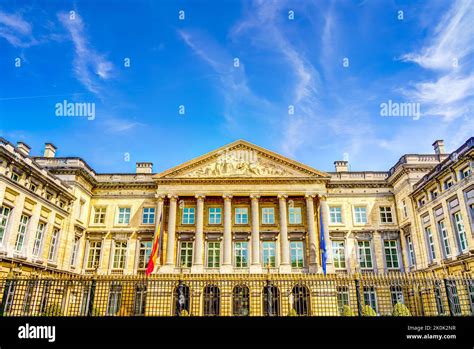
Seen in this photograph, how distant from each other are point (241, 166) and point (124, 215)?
12.5m

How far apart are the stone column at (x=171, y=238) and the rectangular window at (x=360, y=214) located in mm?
17349

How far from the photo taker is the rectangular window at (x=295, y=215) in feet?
104

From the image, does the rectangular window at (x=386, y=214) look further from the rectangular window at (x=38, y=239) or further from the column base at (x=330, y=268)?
the rectangular window at (x=38, y=239)

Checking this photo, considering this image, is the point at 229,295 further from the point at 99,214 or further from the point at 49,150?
the point at 49,150

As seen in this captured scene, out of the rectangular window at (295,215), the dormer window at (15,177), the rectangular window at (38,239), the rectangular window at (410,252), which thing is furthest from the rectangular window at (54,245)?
the rectangular window at (410,252)

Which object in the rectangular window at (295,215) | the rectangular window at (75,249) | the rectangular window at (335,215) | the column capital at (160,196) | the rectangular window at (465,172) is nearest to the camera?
the rectangular window at (465,172)

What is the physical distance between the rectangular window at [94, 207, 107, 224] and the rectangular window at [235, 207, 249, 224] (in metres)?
13.0

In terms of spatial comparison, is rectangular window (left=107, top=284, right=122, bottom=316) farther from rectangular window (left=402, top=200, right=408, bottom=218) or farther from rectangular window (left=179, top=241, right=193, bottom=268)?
rectangular window (left=402, top=200, right=408, bottom=218)

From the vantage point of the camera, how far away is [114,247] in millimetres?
31625

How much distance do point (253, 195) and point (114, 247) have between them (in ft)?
46.1

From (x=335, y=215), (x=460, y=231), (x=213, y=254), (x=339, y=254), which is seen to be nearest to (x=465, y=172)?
(x=460, y=231)
